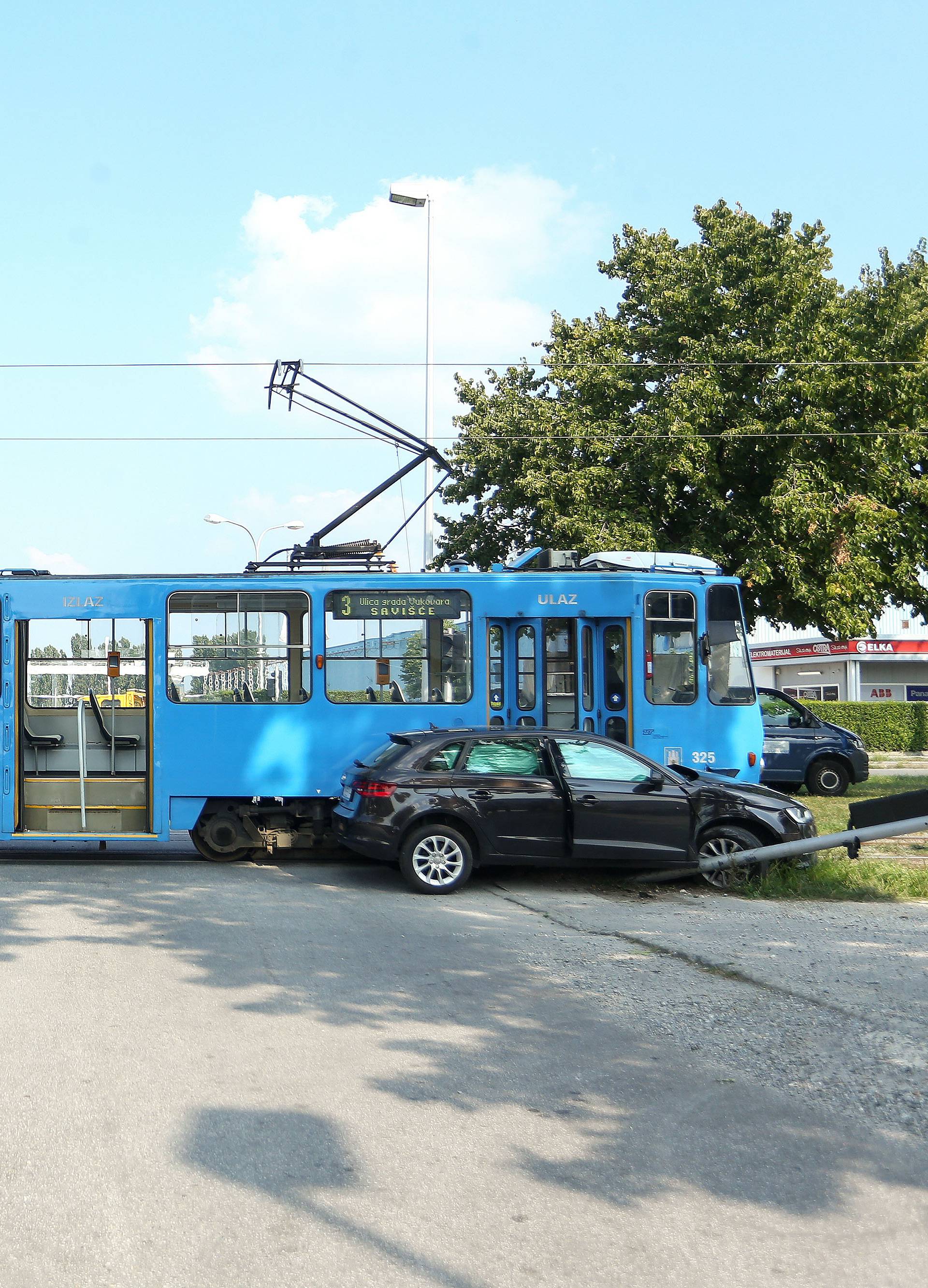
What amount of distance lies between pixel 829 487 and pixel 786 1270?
60.1 ft

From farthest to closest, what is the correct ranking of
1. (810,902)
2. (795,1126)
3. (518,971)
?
(810,902) → (518,971) → (795,1126)

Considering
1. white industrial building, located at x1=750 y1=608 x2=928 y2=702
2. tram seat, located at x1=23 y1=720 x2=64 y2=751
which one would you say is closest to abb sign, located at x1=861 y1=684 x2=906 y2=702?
white industrial building, located at x1=750 y1=608 x2=928 y2=702

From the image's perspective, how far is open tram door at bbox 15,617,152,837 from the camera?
515 inches

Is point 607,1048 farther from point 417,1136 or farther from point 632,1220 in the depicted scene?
point 632,1220

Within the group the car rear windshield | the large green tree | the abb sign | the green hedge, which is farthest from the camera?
the abb sign

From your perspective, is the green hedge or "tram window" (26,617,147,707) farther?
the green hedge

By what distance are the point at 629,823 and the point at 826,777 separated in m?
12.2

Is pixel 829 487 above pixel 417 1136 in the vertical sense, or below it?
above

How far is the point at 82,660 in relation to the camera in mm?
13414

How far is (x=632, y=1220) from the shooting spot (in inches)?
157

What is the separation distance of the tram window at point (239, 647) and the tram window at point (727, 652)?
14.6 ft

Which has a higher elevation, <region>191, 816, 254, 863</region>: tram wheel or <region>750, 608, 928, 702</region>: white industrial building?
<region>750, 608, 928, 702</region>: white industrial building

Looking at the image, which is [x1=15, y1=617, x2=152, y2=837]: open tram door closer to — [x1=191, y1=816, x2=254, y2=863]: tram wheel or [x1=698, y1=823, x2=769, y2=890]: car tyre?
[x1=191, y1=816, x2=254, y2=863]: tram wheel

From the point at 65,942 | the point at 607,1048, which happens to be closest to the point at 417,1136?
the point at 607,1048
